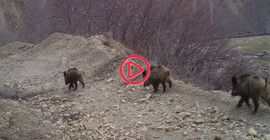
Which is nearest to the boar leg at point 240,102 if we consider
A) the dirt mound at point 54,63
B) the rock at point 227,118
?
Answer: the rock at point 227,118

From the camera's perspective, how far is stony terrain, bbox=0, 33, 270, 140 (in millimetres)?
5898

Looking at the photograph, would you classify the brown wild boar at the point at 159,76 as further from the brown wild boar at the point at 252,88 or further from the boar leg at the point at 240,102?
the boar leg at the point at 240,102

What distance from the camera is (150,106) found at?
7652mm

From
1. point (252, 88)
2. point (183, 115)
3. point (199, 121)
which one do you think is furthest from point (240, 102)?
point (183, 115)

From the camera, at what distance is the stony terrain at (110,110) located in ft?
19.4

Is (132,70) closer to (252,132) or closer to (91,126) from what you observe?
(91,126)

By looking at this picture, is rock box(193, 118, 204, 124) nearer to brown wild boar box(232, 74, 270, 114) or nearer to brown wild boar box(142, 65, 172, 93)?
brown wild boar box(232, 74, 270, 114)

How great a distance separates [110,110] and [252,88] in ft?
12.6

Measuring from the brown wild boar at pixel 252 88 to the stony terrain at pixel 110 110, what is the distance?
0.42 meters

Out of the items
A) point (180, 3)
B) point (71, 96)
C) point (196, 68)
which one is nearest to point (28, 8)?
point (180, 3)

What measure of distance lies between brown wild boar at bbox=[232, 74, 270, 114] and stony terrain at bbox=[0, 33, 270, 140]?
0.42 meters

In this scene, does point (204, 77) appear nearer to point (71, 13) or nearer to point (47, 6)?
point (71, 13)

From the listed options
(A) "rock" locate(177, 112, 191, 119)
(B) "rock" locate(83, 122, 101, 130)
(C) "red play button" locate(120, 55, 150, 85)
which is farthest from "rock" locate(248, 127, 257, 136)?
(C) "red play button" locate(120, 55, 150, 85)

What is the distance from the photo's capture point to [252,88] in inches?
244
